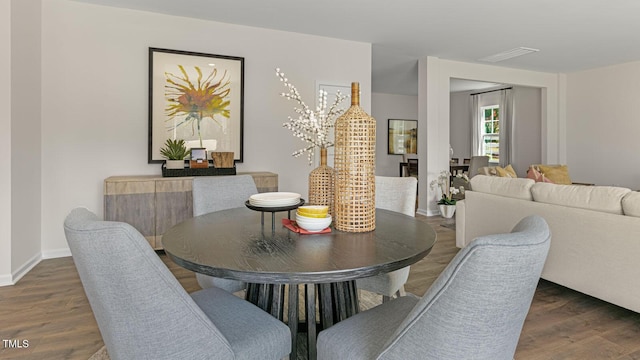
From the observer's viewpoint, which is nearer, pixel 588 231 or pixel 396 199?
pixel 396 199

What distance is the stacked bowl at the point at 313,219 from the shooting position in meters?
1.44

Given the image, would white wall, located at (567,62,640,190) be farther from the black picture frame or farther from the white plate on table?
the white plate on table

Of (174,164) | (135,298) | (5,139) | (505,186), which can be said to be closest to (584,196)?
(505,186)

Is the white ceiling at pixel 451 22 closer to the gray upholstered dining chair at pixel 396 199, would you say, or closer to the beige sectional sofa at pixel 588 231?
the beige sectional sofa at pixel 588 231

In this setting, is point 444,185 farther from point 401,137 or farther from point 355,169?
point 355,169

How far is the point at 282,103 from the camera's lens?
14.5ft

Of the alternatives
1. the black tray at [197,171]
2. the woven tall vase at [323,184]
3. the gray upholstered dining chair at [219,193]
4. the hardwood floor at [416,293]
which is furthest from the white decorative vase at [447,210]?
the woven tall vase at [323,184]

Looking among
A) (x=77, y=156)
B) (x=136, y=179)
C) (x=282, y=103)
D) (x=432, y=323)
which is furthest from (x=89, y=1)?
(x=432, y=323)

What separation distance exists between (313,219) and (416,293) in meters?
1.56

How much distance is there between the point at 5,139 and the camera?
9.04ft

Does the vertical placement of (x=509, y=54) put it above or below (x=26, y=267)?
above

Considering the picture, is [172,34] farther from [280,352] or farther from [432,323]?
[432,323]

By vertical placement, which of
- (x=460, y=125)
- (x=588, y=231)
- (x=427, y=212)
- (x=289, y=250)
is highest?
(x=460, y=125)

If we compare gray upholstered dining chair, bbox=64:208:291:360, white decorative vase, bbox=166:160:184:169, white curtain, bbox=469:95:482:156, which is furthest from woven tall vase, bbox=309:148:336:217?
white curtain, bbox=469:95:482:156
